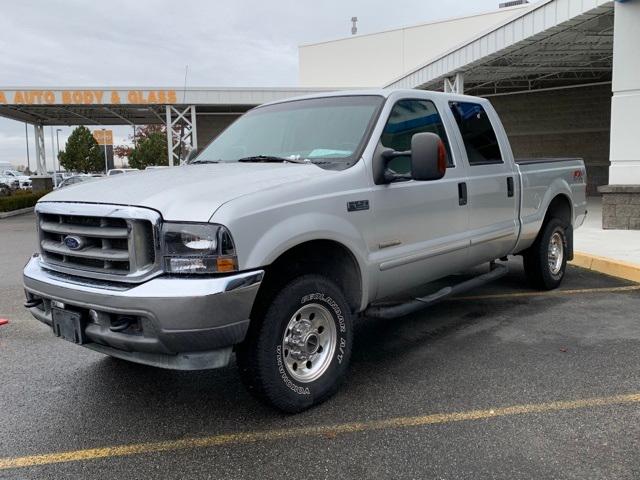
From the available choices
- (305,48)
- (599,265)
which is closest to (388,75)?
(305,48)

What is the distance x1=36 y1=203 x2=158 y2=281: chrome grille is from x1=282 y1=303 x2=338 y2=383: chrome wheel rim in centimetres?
96

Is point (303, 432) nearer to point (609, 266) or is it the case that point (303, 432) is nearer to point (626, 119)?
point (609, 266)

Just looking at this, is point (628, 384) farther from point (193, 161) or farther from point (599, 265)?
point (599, 265)

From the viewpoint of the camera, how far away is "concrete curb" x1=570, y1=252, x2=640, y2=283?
7145 mm

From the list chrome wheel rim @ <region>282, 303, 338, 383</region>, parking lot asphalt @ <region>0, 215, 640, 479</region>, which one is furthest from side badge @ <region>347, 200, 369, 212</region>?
parking lot asphalt @ <region>0, 215, 640, 479</region>

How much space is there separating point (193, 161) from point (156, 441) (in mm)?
2377

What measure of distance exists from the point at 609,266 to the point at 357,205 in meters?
5.26

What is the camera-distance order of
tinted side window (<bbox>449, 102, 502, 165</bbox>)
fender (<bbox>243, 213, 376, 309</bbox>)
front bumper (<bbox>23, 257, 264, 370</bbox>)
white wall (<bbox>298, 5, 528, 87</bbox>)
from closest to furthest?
1. front bumper (<bbox>23, 257, 264, 370</bbox>)
2. fender (<bbox>243, 213, 376, 309</bbox>)
3. tinted side window (<bbox>449, 102, 502, 165</bbox>)
4. white wall (<bbox>298, 5, 528, 87</bbox>)

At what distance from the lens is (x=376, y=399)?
12.2 feet

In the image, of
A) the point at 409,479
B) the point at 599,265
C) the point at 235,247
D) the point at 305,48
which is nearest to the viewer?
the point at 409,479

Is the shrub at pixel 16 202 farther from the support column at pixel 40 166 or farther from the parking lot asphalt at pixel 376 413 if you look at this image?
the parking lot asphalt at pixel 376 413

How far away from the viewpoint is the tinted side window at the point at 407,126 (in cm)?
425

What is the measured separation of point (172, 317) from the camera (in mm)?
2895

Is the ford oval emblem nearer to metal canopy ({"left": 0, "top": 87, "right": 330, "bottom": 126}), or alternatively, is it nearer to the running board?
the running board
